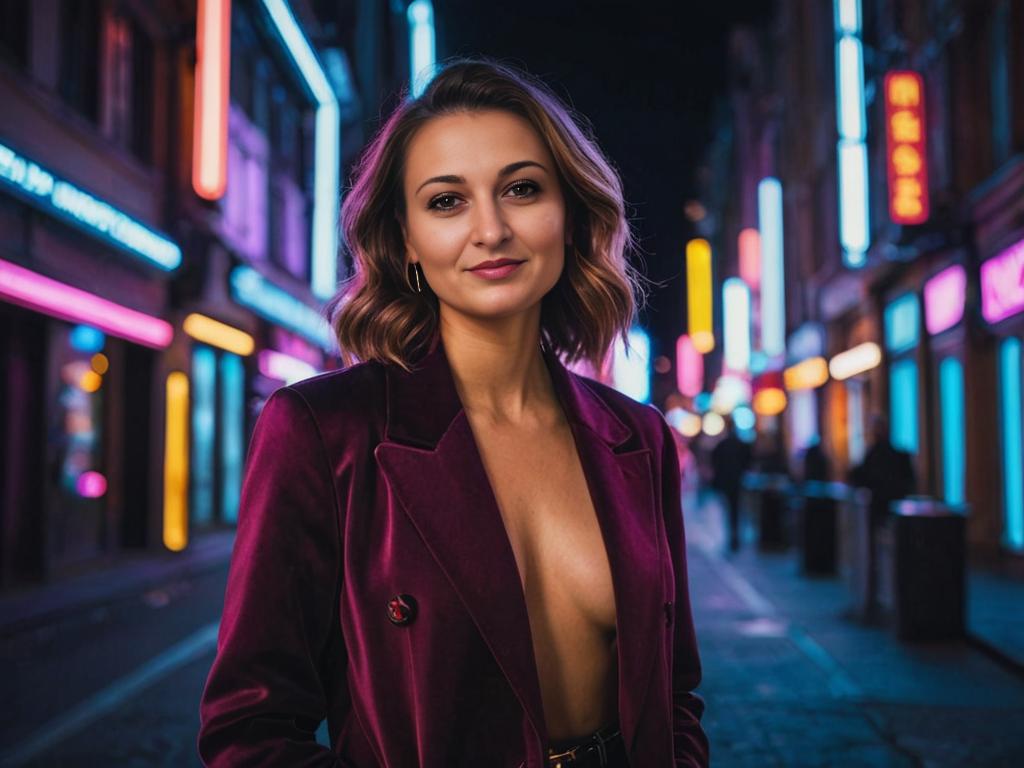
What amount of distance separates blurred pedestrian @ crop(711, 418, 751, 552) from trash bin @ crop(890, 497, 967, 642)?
7681 millimetres

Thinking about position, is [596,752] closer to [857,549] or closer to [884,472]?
[857,549]

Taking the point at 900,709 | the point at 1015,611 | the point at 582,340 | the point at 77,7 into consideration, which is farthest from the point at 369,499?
the point at 77,7

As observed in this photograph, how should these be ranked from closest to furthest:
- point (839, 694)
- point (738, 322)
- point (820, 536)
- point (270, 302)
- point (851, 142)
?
1. point (839, 694)
2. point (820, 536)
3. point (851, 142)
4. point (270, 302)
5. point (738, 322)

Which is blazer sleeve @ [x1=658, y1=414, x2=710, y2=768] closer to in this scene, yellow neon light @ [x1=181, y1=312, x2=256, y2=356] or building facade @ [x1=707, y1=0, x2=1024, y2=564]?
building facade @ [x1=707, y1=0, x2=1024, y2=564]

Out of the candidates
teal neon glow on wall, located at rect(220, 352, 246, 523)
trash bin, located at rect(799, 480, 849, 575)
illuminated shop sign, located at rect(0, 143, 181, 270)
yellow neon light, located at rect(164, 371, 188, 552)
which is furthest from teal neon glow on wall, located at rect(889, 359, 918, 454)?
illuminated shop sign, located at rect(0, 143, 181, 270)

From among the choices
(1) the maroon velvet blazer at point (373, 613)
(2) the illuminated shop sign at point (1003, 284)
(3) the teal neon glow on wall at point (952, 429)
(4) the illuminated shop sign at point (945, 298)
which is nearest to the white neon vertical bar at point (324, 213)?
(4) the illuminated shop sign at point (945, 298)

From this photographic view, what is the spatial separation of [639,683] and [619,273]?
0.91m

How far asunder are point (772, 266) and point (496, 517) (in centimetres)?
3022

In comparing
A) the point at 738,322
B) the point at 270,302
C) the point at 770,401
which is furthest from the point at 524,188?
A: the point at 738,322

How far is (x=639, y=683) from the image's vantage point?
6.14 feet

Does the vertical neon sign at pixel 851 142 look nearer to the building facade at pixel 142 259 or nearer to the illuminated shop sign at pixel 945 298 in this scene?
the illuminated shop sign at pixel 945 298

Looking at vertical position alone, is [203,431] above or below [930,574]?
above

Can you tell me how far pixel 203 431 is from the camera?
18.5 meters

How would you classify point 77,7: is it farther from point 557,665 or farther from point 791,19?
point 791,19
